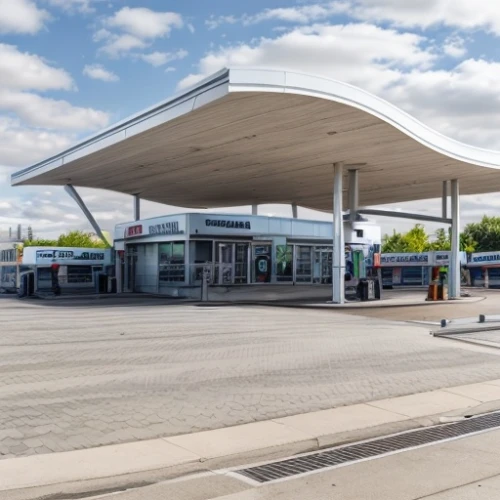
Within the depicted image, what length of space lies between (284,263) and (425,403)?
1105 inches

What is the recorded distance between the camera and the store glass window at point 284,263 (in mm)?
37812

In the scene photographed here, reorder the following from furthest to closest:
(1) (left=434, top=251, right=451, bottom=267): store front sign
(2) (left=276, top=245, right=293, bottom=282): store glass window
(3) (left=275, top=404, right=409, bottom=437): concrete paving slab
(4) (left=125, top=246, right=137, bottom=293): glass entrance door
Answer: (1) (left=434, top=251, right=451, bottom=267): store front sign → (4) (left=125, top=246, right=137, bottom=293): glass entrance door → (2) (left=276, top=245, right=293, bottom=282): store glass window → (3) (left=275, top=404, right=409, bottom=437): concrete paving slab

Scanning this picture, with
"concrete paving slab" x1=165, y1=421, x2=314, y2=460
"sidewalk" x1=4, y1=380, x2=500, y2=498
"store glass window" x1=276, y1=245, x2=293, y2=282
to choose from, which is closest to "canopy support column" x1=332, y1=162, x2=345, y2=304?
"store glass window" x1=276, y1=245, x2=293, y2=282

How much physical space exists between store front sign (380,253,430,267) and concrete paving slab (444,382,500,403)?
131 feet

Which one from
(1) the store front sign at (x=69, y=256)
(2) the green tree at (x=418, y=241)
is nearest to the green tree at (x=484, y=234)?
(2) the green tree at (x=418, y=241)

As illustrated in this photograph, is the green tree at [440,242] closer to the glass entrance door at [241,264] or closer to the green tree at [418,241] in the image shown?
the green tree at [418,241]

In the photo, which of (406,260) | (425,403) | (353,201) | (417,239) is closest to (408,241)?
(417,239)

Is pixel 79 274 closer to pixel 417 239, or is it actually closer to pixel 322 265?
pixel 322 265

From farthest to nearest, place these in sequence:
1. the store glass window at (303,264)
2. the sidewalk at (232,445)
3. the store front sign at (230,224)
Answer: the store glass window at (303,264), the store front sign at (230,224), the sidewalk at (232,445)

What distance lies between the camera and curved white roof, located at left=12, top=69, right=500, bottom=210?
20969 mm

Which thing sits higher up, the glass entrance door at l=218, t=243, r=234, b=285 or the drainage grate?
the glass entrance door at l=218, t=243, r=234, b=285

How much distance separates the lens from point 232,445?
762 cm

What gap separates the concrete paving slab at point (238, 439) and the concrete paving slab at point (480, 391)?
3647mm

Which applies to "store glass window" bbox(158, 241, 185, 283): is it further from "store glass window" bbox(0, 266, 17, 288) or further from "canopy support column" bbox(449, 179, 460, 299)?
"canopy support column" bbox(449, 179, 460, 299)
